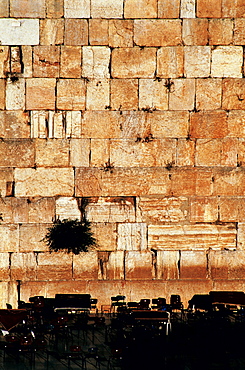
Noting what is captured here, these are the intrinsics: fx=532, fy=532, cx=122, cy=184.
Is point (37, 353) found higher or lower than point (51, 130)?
lower

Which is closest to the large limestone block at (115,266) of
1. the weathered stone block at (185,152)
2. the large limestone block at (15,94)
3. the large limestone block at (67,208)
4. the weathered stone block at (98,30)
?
the large limestone block at (67,208)

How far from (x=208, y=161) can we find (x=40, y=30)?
569 cm

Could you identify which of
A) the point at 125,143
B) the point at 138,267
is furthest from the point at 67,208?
the point at 138,267

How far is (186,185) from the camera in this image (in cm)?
1436

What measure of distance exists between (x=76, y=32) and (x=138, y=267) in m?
6.50

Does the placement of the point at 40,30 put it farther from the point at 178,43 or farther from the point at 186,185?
the point at 186,185

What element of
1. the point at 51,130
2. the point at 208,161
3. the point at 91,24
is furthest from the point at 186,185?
the point at 91,24

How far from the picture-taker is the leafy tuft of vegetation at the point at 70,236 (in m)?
14.1

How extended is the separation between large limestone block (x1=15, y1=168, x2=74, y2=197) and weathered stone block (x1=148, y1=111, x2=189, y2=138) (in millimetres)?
2561

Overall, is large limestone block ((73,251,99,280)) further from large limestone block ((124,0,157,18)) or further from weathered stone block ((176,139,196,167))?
large limestone block ((124,0,157,18))

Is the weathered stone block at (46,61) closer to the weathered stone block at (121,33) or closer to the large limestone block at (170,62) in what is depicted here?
the weathered stone block at (121,33)

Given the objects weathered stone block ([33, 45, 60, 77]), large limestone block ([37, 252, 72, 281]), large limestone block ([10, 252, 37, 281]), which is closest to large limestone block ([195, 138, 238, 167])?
weathered stone block ([33, 45, 60, 77])

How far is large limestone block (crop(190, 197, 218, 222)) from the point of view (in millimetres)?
14344

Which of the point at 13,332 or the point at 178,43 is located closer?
the point at 13,332
